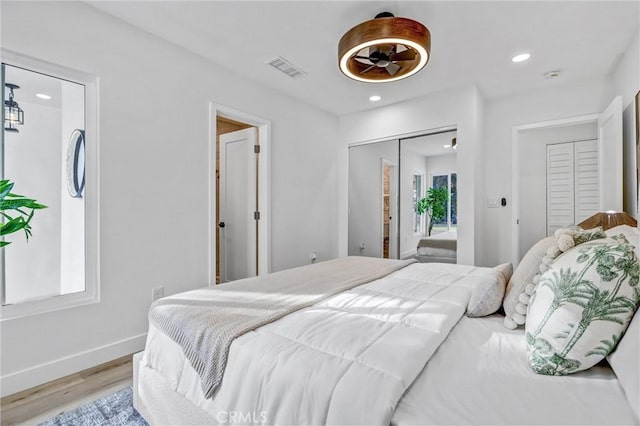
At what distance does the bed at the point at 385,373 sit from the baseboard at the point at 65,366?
853mm

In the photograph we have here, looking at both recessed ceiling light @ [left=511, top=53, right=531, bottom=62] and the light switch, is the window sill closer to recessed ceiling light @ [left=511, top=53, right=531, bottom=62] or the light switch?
recessed ceiling light @ [left=511, top=53, right=531, bottom=62]

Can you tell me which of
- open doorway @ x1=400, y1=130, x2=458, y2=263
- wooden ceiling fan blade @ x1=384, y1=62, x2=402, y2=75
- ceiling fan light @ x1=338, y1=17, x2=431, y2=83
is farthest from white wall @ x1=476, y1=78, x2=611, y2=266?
ceiling fan light @ x1=338, y1=17, x2=431, y2=83

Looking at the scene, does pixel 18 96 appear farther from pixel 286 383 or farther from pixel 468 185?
pixel 468 185

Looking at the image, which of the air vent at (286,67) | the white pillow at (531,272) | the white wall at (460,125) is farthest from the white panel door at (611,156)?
the air vent at (286,67)

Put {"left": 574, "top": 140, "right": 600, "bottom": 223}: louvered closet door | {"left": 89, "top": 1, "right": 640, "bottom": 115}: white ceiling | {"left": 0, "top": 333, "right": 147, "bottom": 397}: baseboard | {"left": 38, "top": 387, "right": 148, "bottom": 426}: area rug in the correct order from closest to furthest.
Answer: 1. {"left": 38, "top": 387, "right": 148, "bottom": 426}: area rug
2. {"left": 0, "top": 333, "right": 147, "bottom": 397}: baseboard
3. {"left": 89, "top": 1, "right": 640, "bottom": 115}: white ceiling
4. {"left": 574, "top": 140, "right": 600, "bottom": 223}: louvered closet door

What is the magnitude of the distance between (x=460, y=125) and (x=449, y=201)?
36.9 inches

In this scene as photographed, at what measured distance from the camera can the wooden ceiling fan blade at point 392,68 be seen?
2.39 m

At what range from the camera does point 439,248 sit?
12.9ft

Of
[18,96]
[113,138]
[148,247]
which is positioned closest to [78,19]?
[18,96]

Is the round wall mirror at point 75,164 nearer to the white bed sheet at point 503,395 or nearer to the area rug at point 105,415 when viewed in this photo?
the area rug at point 105,415

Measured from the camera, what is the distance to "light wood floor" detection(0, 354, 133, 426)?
66.8 inches

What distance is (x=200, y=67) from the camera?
2.93 meters

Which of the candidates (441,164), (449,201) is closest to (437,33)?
(441,164)

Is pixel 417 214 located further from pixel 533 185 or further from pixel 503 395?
pixel 503 395
